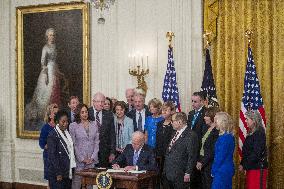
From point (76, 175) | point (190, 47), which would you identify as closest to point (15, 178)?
point (76, 175)

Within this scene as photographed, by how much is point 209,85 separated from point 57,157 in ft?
10.4

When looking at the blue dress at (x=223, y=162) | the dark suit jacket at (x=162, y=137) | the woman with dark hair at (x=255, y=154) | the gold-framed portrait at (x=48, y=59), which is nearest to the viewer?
the blue dress at (x=223, y=162)

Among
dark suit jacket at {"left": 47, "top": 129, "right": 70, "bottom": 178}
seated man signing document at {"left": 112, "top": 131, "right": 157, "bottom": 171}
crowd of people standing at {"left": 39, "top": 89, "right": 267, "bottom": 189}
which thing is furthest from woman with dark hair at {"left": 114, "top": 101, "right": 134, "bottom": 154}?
dark suit jacket at {"left": 47, "top": 129, "right": 70, "bottom": 178}

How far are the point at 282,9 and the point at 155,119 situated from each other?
3.15 m

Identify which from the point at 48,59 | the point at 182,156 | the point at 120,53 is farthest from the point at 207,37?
the point at 48,59

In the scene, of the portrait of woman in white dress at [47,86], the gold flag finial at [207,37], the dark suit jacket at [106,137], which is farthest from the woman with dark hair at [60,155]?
the portrait of woman in white dress at [47,86]

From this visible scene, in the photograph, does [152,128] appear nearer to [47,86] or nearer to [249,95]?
[249,95]

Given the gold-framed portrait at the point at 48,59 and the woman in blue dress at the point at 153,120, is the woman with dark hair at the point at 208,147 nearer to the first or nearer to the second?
the woman in blue dress at the point at 153,120

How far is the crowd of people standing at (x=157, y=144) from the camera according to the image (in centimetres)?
689

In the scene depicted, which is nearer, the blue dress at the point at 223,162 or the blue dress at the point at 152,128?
the blue dress at the point at 223,162

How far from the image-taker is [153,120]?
800 centimetres

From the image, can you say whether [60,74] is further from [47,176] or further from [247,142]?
[247,142]

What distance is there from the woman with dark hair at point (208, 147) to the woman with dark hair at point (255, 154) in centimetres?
51

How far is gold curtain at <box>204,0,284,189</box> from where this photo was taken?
8.89 m
